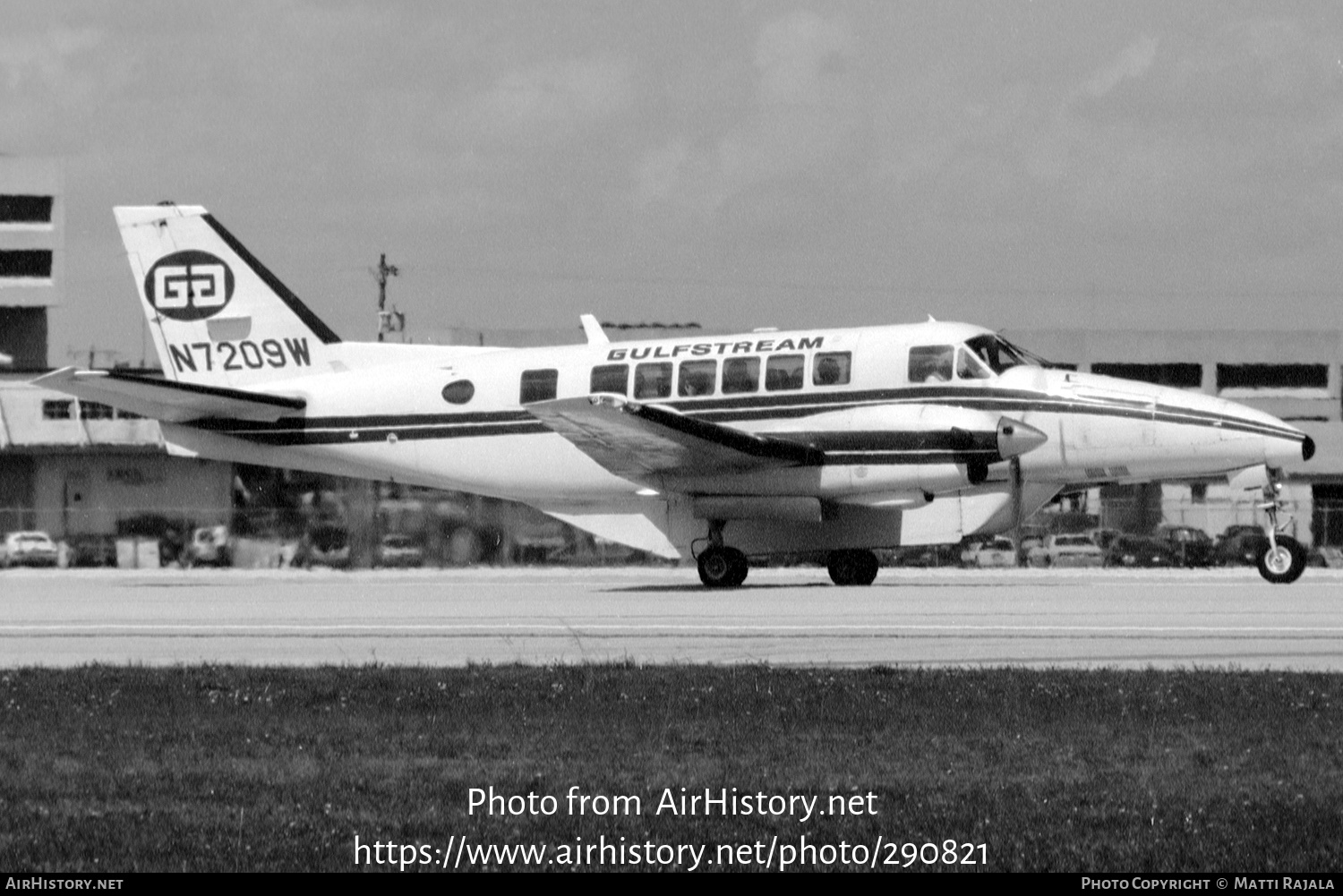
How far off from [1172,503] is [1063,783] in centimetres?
4132

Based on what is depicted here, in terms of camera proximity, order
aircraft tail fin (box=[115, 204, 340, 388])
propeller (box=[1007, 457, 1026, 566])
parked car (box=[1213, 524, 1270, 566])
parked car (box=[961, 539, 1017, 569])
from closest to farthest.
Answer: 1. propeller (box=[1007, 457, 1026, 566])
2. aircraft tail fin (box=[115, 204, 340, 388])
3. parked car (box=[1213, 524, 1270, 566])
4. parked car (box=[961, 539, 1017, 569])

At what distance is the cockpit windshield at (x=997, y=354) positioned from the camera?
2772 cm

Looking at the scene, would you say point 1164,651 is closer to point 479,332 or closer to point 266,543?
point 266,543

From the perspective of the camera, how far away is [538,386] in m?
30.1

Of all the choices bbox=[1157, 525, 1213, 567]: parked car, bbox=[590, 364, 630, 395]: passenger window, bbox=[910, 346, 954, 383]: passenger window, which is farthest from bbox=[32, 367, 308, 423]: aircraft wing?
bbox=[1157, 525, 1213, 567]: parked car

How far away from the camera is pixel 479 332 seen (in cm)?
8500

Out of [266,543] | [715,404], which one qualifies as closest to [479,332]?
[266,543]

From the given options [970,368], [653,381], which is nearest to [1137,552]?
[970,368]

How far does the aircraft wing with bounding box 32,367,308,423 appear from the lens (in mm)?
28734

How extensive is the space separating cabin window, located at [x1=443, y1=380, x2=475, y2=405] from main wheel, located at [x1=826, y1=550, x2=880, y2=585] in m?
6.60

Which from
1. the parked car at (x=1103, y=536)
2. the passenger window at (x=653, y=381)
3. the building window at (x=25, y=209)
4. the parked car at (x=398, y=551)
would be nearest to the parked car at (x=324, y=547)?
the parked car at (x=398, y=551)

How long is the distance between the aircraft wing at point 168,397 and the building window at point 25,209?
76.4 m

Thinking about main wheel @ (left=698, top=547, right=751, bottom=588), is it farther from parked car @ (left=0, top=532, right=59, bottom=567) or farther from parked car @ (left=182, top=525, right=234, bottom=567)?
parked car @ (left=0, top=532, right=59, bottom=567)

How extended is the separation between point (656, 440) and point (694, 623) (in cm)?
723
